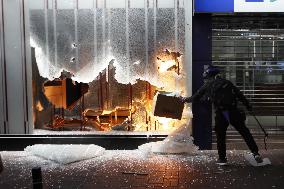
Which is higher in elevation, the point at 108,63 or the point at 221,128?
the point at 108,63

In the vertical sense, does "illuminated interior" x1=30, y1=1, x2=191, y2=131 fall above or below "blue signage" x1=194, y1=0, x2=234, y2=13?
below

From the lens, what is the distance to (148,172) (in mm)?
8047

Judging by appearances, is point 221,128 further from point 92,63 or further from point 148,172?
point 92,63

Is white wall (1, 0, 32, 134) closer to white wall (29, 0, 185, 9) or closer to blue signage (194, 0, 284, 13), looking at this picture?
white wall (29, 0, 185, 9)

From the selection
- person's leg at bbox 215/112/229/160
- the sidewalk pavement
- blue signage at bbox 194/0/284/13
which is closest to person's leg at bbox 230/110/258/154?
person's leg at bbox 215/112/229/160

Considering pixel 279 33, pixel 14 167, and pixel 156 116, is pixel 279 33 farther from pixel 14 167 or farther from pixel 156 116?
pixel 14 167

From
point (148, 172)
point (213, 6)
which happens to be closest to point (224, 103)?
point (148, 172)

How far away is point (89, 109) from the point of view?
10.2 m

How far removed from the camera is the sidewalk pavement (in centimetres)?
736

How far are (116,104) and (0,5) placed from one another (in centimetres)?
337

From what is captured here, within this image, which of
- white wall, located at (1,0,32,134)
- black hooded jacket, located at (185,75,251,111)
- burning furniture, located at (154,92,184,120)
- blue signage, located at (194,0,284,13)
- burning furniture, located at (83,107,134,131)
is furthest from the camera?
burning furniture, located at (83,107,134,131)

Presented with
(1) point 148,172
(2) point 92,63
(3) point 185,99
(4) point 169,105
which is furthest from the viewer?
(2) point 92,63

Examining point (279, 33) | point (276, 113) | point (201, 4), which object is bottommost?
point (276, 113)

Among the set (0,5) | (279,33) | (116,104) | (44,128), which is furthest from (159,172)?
(0,5)
